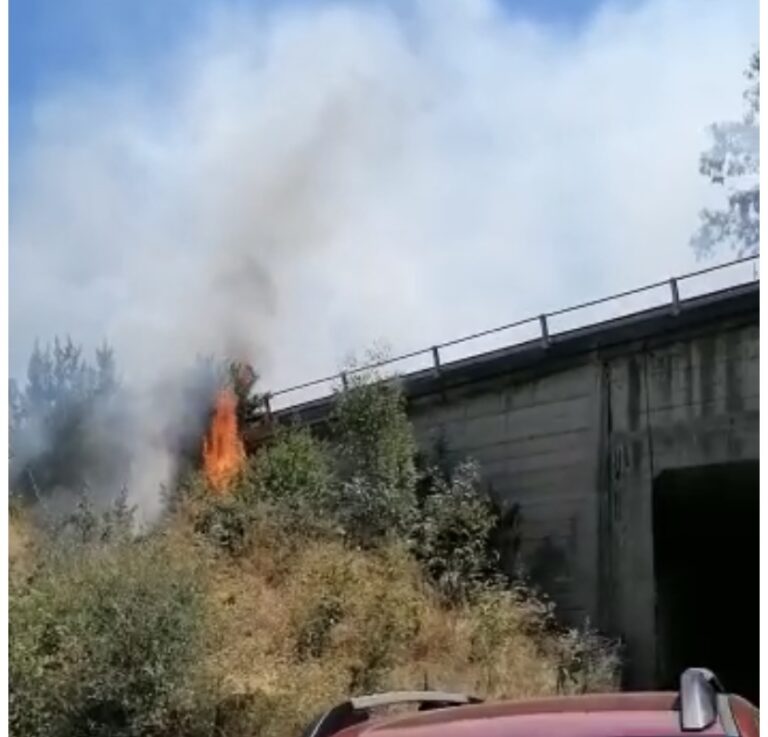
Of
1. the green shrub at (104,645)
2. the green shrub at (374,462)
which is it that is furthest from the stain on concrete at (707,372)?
the green shrub at (104,645)

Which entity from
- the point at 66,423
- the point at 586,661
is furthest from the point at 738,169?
the point at 66,423

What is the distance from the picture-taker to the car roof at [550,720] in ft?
4.36

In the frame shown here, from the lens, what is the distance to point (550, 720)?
4.51 feet

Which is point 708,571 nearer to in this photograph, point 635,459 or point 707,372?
point 707,372

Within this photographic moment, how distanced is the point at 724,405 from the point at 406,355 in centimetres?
156

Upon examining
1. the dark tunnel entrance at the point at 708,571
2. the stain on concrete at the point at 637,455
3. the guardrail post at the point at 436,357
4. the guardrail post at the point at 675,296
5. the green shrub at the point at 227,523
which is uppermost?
the guardrail post at the point at 675,296

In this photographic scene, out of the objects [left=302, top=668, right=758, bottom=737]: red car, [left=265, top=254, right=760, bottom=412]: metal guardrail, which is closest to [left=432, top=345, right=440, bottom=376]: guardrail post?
[left=265, top=254, right=760, bottom=412]: metal guardrail

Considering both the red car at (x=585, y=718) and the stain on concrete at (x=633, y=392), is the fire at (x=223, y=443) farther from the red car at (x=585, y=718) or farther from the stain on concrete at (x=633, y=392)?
the red car at (x=585, y=718)

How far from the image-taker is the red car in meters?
1.32

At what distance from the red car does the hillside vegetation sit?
2.40m

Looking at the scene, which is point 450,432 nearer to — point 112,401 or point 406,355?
point 406,355

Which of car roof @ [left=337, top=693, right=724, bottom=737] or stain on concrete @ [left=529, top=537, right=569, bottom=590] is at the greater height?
stain on concrete @ [left=529, top=537, right=569, bottom=590]

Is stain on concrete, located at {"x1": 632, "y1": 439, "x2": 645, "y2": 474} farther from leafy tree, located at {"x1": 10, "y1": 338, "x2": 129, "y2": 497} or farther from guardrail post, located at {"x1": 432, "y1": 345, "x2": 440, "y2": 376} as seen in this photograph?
leafy tree, located at {"x1": 10, "y1": 338, "x2": 129, "y2": 497}

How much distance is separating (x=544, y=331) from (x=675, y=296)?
23.3 inches
